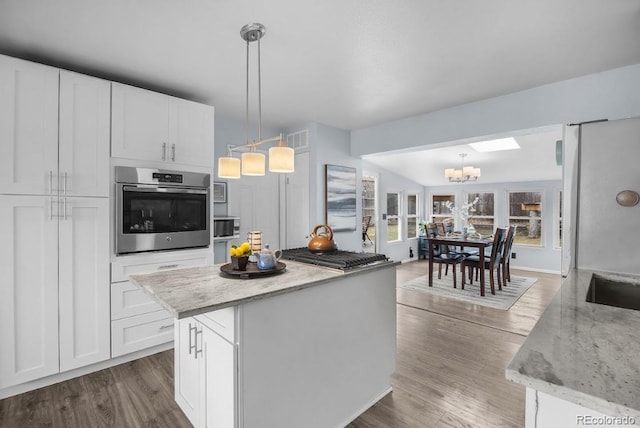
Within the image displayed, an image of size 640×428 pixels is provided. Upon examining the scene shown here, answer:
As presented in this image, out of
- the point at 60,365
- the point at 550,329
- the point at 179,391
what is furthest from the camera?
the point at 60,365

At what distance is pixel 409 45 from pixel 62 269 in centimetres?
305

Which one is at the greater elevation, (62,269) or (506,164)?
(506,164)

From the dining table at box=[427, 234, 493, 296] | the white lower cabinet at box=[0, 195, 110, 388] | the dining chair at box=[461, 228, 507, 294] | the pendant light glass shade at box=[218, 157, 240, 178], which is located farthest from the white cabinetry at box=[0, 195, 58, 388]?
the dining chair at box=[461, 228, 507, 294]

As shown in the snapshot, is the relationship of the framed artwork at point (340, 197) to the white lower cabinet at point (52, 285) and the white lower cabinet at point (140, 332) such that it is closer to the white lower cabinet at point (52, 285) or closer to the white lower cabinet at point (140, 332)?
the white lower cabinet at point (140, 332)

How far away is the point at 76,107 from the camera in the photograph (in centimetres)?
238

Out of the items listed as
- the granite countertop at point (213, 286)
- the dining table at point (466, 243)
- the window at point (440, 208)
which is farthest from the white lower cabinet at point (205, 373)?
the window at point (440, 208)

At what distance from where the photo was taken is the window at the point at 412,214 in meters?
7.51

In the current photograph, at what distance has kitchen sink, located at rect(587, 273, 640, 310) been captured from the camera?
4.68 ft

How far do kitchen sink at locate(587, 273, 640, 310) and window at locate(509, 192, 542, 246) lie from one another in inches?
225

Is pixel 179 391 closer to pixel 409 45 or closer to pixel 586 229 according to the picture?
pixel 586 229

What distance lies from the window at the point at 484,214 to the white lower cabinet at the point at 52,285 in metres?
6.88

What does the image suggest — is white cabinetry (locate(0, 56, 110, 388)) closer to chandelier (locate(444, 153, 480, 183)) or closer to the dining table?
the dining table

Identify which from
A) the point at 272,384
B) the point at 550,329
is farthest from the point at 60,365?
the point at 550,329

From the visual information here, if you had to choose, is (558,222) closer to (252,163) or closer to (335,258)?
(335,258)
